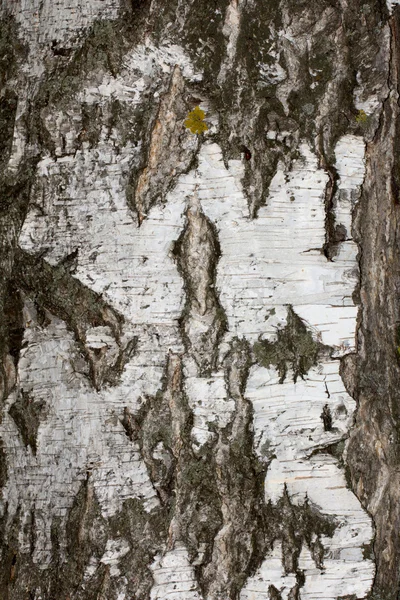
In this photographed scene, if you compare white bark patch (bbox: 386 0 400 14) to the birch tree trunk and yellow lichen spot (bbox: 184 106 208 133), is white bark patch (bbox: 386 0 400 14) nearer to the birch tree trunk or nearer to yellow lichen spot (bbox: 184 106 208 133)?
the birch tree trunk

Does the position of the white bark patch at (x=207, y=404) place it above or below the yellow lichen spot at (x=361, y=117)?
below

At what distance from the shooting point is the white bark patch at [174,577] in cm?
130

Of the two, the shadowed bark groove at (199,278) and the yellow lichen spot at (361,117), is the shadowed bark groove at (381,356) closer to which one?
the yellow lichen spot at (361,117)

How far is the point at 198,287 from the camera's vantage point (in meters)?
1.27

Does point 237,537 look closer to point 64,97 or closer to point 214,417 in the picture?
point 214,417

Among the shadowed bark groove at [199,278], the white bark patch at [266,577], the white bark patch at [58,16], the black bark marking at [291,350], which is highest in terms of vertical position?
the white bark patch at [58,16]

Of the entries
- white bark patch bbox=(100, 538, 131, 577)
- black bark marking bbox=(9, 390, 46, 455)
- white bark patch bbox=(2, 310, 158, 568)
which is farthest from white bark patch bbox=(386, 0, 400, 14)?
white bark patch bbox=(100, 538, 131, 577)

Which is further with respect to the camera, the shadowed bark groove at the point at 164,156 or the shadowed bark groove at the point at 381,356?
the shadowed bark groove at the point at 381,356

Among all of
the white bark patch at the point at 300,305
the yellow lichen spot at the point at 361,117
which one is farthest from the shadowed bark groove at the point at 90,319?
the yellow lichen spot at the point at 361,117

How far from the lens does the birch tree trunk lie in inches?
50.2

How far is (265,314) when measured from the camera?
50.8 inches

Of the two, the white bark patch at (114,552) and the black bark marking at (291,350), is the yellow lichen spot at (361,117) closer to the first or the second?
the black bark marking at (291,350)

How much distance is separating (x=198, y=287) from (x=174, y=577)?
593mm

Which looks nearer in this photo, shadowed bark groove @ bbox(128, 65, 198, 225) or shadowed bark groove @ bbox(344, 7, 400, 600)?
shadowed bark groove @ bbox(128, 65, 198, 225)
